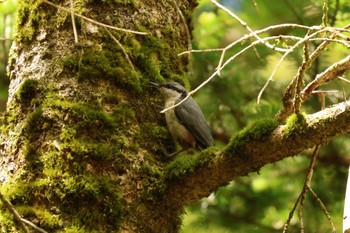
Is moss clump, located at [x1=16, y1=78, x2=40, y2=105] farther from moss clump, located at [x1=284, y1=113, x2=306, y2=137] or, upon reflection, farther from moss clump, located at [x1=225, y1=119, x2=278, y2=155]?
moss clump, located at [x1=284, y1=113, x2=306, y2=137]

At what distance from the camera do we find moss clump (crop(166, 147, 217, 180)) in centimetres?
252

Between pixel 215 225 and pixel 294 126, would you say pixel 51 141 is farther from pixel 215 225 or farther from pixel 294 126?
pixel 215 225

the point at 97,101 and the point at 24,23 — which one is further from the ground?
the point at 24,23

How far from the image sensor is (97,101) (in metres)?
2.66

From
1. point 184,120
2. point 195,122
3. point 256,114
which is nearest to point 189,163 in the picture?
point 184,120

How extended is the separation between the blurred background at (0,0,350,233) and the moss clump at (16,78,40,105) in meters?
1.58

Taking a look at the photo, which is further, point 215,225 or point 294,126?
point 215,225

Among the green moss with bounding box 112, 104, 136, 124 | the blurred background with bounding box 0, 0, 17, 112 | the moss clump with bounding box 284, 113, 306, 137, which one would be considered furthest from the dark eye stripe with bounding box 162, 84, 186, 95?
the blurred background with bounding box 0, 0, 17, 112

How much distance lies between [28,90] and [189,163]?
0.77m

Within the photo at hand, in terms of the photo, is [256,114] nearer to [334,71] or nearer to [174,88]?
[174,88]

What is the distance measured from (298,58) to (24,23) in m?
2.13

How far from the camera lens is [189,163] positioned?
2.55 meters

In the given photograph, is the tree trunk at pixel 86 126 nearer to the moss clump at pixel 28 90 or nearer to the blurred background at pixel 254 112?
the moss clump at pixel 28 90

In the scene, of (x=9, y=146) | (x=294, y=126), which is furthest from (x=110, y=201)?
(x=294, y=126)
